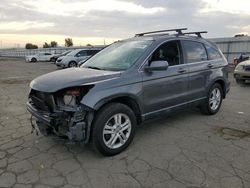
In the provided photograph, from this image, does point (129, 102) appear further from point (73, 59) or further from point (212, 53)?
point (73, 59)

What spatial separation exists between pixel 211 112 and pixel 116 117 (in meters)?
2.95

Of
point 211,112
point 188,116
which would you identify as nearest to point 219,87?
point 211,112

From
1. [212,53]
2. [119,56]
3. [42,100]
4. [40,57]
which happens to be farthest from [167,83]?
[40,57]

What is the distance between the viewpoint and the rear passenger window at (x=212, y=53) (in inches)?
221

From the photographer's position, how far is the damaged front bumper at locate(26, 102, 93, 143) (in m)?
3.37

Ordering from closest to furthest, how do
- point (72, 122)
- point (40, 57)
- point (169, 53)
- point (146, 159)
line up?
point (72, 122) < point (146, 159) < point (169, 53) < point (40, 57)

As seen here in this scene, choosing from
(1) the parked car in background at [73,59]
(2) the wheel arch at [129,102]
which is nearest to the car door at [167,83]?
(2) the wheel arch at [129,102]

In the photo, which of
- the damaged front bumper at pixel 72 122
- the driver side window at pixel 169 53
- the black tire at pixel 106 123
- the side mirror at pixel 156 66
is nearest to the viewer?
the damaged front bumper at pixel 72 122

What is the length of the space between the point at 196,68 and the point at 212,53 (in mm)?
898

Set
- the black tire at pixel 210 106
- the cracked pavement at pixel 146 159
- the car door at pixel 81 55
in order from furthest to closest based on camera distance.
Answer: the car door at pixel 81 55 < the black tire at pixel 210 106 < the cracked pavement at pixel 146 159

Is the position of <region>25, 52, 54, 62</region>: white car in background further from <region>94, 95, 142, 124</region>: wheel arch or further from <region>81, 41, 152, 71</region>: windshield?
<region>94, 95, 142, 124</region>: wheel arch

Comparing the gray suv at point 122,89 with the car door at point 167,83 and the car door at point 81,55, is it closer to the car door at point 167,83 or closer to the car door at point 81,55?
the car door at point 167,83

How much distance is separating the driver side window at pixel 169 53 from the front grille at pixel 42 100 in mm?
1823

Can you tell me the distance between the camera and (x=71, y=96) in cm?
345
